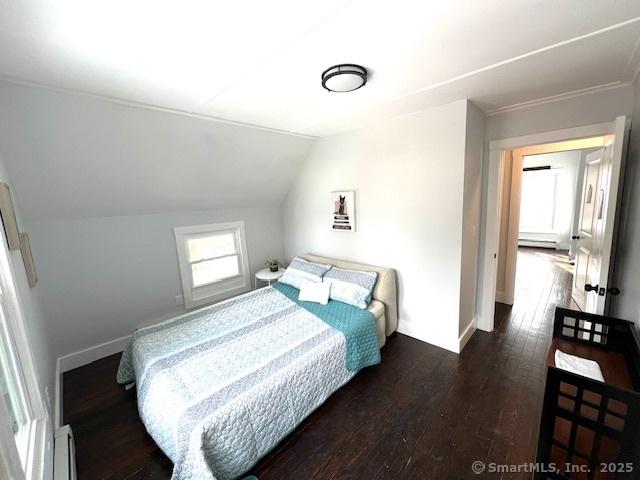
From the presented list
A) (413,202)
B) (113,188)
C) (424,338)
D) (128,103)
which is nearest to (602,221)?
(413,202)

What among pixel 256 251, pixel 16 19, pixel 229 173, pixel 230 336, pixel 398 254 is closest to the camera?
pixel 16 19

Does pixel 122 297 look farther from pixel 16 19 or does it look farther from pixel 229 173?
pixel 16 19

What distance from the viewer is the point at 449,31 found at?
4.35 feet

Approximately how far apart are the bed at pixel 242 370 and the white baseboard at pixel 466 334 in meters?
0.67

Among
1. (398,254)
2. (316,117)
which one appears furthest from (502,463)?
(316,117)

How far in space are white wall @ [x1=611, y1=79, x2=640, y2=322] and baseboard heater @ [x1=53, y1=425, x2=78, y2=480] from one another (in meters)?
3.46

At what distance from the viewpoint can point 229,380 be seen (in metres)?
1.72

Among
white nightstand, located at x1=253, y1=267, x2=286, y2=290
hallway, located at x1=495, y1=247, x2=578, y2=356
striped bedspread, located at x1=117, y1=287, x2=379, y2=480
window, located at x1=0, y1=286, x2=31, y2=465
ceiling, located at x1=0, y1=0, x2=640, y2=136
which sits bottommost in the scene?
hallway, located at x1=495, y1=247, x2=578, y2=356

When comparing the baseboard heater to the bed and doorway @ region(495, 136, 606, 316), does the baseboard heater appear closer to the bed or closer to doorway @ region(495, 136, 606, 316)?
the bed

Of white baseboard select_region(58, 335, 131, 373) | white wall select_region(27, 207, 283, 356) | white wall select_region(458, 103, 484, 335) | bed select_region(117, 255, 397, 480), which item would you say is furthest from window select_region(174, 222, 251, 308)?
white wall select_region(458, 103, 484, 335)

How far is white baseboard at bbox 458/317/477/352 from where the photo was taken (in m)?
2.64

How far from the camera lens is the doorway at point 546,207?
1904 mm

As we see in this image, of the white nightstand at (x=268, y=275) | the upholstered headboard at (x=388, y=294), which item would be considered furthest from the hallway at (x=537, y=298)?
the white nightstand at (x=268, y=275)

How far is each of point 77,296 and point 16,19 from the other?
98.4 inches
